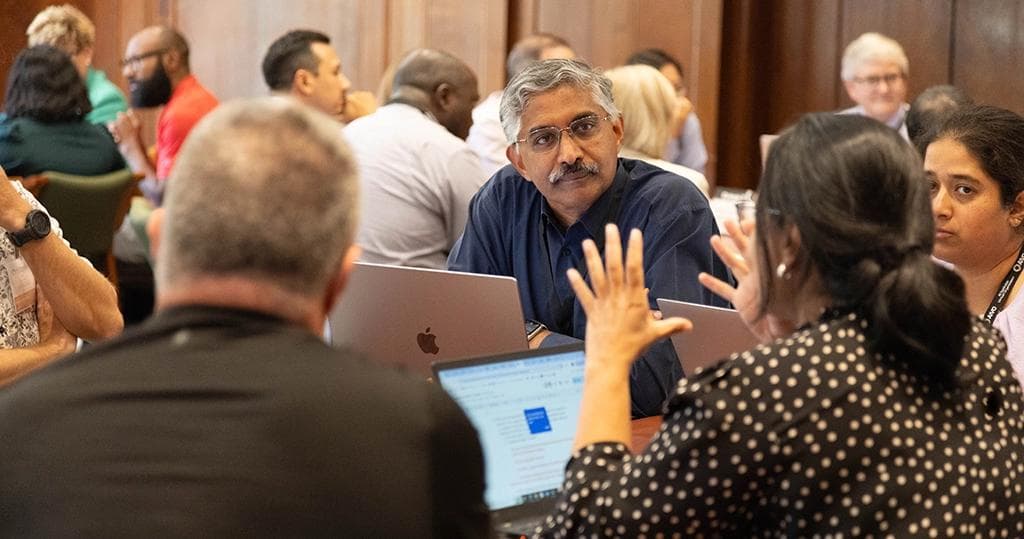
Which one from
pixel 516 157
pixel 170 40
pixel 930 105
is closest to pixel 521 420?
pixel 516 157

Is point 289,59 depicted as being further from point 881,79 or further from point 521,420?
point 521,420

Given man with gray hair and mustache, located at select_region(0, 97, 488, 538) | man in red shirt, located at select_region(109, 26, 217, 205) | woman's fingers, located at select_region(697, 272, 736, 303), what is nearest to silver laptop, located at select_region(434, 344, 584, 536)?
woman's fingers, located at select_region(697, 272, 736, 303)

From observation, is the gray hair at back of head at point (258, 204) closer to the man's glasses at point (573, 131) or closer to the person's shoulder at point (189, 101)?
the man's glasses at point (573, 131)

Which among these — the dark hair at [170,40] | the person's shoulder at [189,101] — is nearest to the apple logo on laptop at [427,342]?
the person's shoulder at [189,101]

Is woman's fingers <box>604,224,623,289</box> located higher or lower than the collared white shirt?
higher

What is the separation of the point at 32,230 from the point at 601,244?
3.66 ft

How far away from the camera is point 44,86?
17.0 ft

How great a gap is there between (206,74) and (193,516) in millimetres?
7262

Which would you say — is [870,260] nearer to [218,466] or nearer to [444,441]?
[444,441]

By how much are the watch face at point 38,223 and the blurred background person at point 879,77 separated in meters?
4.74

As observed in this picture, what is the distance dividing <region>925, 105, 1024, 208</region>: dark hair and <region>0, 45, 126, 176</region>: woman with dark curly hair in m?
3.59

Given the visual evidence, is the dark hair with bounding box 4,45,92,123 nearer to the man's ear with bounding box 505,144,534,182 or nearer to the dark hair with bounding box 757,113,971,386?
the man's ear with bounding box 505,144,534,182

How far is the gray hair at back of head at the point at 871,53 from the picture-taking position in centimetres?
659

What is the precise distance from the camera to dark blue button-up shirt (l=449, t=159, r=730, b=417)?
2.64 metres
